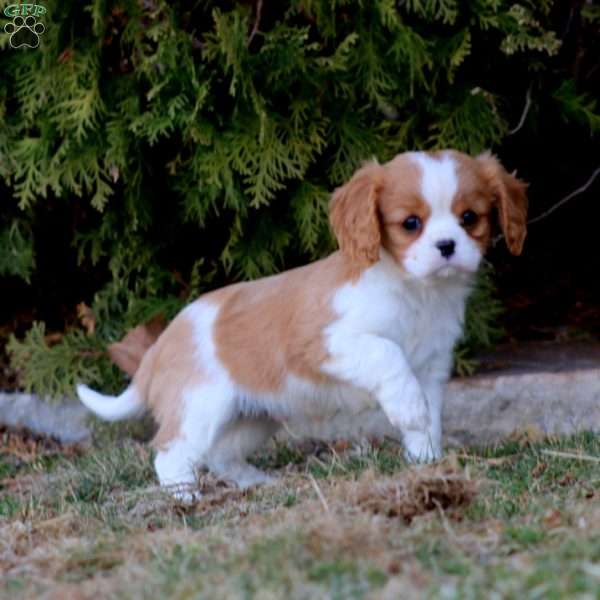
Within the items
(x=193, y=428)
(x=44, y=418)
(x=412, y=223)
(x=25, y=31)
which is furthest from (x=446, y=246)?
(x=44, y=418)

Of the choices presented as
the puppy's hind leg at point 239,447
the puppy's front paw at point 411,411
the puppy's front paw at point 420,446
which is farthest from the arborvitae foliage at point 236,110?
the puppy's front paw at point 411,411

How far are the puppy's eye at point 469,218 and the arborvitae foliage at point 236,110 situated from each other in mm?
1165

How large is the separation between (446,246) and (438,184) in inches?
9.7

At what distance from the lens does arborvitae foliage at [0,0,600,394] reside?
17.6 feet

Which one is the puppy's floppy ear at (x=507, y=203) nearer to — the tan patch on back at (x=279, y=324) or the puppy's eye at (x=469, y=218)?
the puppy's eye at (x=469, y=218)

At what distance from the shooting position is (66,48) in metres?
5.60

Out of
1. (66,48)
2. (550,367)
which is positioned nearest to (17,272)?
(66,48)

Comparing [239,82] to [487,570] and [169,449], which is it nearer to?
[169,449]

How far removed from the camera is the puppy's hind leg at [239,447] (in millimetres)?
5098

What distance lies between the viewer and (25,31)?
220 inches

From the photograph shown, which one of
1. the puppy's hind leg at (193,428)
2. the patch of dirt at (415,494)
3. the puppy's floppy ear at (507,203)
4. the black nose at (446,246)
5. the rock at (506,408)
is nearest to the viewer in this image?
the patch of dirt at (415,494)

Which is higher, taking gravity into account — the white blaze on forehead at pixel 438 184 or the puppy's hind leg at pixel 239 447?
the white blaze on forehead at pixel 438 184

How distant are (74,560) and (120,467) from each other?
6.18 ft

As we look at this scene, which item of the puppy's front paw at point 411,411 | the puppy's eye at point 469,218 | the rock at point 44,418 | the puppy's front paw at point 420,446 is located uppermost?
the puppy's eye at point 469,218
